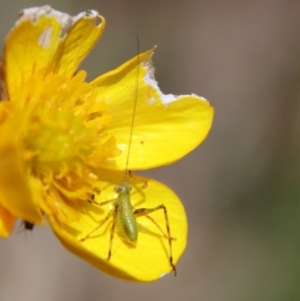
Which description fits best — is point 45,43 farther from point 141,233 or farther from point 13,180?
point 141,233

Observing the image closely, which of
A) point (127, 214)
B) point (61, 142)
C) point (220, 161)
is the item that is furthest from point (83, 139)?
point (220, 161)

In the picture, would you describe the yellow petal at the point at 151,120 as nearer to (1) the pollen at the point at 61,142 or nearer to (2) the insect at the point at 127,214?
(2) the insect at the point at 127,214

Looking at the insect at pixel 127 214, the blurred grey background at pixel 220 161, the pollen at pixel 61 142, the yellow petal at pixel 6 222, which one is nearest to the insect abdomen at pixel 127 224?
the insect at pixel 127 214

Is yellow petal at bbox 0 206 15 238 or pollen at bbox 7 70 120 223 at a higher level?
pollen at bbox 7 70 120 223

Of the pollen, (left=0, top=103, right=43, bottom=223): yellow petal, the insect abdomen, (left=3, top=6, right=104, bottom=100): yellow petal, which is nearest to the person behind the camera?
(left=0, top=103, right=43, bottom=223): yellow petal

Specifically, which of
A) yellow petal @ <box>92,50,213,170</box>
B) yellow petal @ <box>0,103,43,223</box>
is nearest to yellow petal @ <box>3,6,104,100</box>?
yellow petal @ <box>0,103,43,223</box>

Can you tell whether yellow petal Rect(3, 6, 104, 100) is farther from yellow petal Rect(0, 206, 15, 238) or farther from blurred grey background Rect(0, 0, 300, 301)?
blurred grey background Rect(0, 0, 300, 301)

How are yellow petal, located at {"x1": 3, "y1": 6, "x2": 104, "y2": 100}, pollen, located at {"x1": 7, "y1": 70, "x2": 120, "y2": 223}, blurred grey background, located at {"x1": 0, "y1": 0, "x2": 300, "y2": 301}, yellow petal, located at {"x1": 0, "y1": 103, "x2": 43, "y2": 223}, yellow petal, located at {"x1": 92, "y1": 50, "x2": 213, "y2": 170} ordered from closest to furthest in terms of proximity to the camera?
1. yellow petal, located at {"x1": 0, "y1": 103, "x2": 43, "y2": 223}
2. yellow petal, located at {"x1": 3, "y1": 6, "x2": 104, "y2": 100}
3. pollen, located at {"x1": 7, "y1": 70, "x2": 120, "y2": 223}
4. yellow petal, located at {"x1": 92, "y1": 50, "x2": 213, "y2": 170}
5. blurred grey background, located at {"x1": 0, "y1": 0, "x2": 300, "y2": 301}
